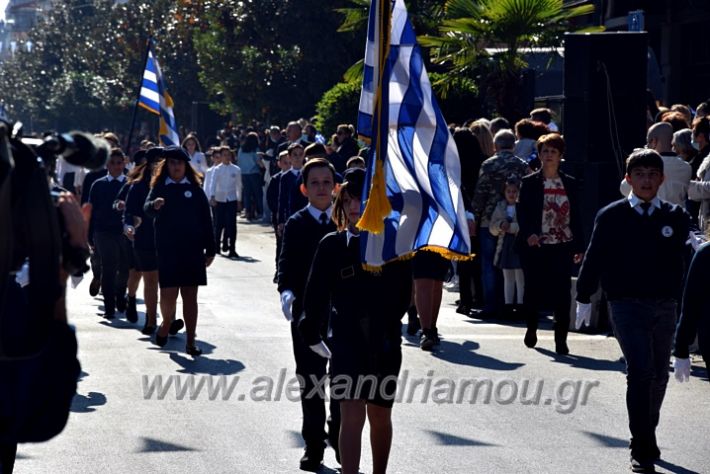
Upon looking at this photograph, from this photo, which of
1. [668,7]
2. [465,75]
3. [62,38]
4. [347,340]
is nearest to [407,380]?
[347,340]

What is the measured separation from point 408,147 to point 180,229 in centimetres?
503

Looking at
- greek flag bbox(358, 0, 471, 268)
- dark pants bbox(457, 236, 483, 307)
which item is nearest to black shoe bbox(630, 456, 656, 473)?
greek flag bbox(358, 0, 471, 268)

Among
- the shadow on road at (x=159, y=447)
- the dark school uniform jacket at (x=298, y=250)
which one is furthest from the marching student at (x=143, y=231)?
the dark school uniform jacket at (x=298, y=250)

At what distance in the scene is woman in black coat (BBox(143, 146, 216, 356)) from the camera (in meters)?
12.2

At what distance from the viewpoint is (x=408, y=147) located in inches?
299

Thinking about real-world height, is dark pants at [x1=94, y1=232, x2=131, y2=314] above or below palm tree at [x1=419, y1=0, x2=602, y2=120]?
below

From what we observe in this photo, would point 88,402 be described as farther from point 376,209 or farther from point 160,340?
point 376,209

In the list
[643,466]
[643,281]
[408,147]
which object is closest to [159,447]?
[408,147]

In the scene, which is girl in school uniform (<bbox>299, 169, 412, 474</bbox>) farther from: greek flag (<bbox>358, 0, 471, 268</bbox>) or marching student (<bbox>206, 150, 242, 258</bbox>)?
marching student (<bbox>206, 150, 242, 258</bbox>)

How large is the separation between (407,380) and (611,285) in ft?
9.52

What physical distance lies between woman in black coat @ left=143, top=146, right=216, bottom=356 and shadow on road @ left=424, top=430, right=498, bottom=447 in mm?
3800

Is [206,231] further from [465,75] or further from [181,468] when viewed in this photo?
[465,75]

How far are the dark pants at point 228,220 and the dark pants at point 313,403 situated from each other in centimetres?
1415

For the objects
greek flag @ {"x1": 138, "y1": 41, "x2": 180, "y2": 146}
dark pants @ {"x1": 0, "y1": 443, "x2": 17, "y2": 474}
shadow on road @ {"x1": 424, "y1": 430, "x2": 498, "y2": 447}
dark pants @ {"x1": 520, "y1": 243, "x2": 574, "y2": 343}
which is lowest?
shadow on road @ {"x1": 424, "y1": 430, "x2": 498, "y2": 447}
